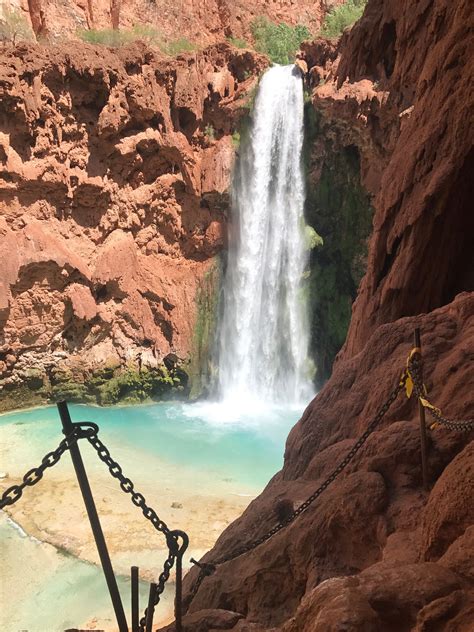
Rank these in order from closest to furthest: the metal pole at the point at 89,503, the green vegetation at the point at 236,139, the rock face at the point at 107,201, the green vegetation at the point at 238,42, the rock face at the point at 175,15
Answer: the metal pole at the point at 89,503 → the rock face at the point at 107,201 → the green vegetation at the point at 236,139 → the rock face at the point at 175,15 → the green vegetation at the point at 238,42

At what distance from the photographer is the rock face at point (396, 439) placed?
2.13 metres

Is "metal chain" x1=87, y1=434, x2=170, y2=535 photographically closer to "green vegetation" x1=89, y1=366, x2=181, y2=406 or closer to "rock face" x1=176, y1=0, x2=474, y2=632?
"rock face" x1=176, y1=0, x2=474, y2=632

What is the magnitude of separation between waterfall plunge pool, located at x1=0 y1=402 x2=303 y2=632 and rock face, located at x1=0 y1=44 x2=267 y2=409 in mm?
2401

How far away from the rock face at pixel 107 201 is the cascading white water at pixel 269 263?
87cm

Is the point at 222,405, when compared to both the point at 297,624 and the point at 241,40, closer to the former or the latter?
the point at 297,624

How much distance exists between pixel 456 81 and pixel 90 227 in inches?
534

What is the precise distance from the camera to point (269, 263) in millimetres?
17328

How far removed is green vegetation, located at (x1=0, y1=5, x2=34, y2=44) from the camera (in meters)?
16.8

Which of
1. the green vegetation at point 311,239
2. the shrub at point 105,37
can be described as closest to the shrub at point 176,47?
the shrub at point 105,37

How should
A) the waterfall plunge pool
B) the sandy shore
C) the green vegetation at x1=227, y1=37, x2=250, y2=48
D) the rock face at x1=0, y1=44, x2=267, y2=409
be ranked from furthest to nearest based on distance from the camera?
the green vegetation at x1=227, y1=37, x2=250, y2=48 → the rock face at x1=0, y1=44, x2=267, y2=409 → the sandy shore → the waterfall plunge pool

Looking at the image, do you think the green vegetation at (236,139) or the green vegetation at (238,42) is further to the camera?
the green vegetation at (238,42)

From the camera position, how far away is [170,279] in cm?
1750

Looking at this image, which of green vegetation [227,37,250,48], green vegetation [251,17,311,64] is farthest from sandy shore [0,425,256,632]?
green vegetation [227,37,250,48]

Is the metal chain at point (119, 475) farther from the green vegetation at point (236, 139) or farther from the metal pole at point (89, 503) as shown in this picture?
the green vegetation at point (236, 139)
